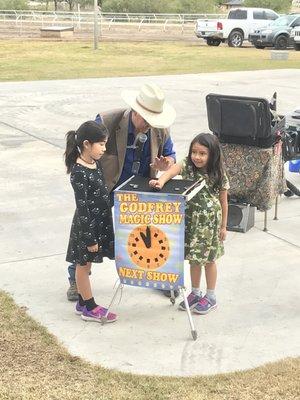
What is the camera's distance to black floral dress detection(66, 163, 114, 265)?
388 cm

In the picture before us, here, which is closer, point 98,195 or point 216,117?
point 98,195

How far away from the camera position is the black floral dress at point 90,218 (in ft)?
12.7

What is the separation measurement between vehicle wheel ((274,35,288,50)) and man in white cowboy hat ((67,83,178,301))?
25.7m

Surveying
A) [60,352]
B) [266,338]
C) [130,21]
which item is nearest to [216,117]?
[266,338]

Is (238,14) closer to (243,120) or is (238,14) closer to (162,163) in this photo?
(243,120)

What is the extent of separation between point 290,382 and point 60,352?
1294 mm

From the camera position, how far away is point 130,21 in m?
42.7

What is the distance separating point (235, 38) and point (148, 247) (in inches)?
1116

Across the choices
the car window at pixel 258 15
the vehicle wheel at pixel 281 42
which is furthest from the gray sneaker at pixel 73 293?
the car window at pixel 258 15

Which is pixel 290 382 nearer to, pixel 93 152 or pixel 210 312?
pixel 210 312

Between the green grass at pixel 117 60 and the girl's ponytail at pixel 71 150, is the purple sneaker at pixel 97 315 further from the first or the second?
the green grass at pixel 117 60

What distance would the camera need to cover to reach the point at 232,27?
1208 inches

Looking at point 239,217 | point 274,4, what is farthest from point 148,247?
point 274,4

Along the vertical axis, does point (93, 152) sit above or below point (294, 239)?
above
